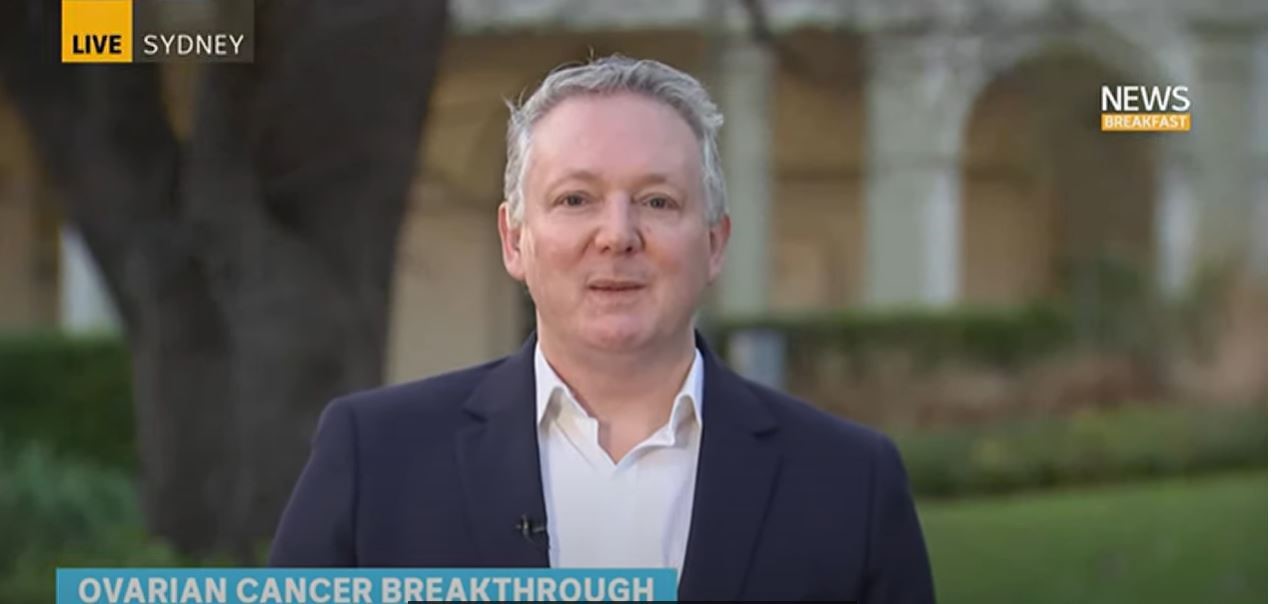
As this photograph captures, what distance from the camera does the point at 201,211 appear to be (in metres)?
3.96

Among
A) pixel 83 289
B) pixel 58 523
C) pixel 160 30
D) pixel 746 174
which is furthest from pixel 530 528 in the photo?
pixel 83 289

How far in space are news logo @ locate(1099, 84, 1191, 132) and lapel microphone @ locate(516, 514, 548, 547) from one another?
5.06 ft

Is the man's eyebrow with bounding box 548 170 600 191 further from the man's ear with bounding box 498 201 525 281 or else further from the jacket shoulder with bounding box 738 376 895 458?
the jacket shoulder with bounding box 738 376 895 458

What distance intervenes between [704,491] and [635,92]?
60 centimetres

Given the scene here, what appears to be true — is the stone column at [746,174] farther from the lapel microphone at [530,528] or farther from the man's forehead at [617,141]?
the lapel microphone at [530,528]

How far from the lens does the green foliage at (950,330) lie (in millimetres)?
4031

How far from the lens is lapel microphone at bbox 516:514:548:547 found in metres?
2.79

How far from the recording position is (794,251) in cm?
392

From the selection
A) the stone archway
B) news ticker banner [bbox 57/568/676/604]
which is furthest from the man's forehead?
the stone archway

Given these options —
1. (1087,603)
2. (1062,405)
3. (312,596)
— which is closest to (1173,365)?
(1062,405)

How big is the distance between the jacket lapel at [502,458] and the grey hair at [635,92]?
258mm

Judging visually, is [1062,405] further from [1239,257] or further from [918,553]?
[918,553]

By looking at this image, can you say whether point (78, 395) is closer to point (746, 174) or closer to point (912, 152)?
point (746, 174)

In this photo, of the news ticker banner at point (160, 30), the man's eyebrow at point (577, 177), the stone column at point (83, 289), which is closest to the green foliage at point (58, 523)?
the stone column at point (83, 289)
